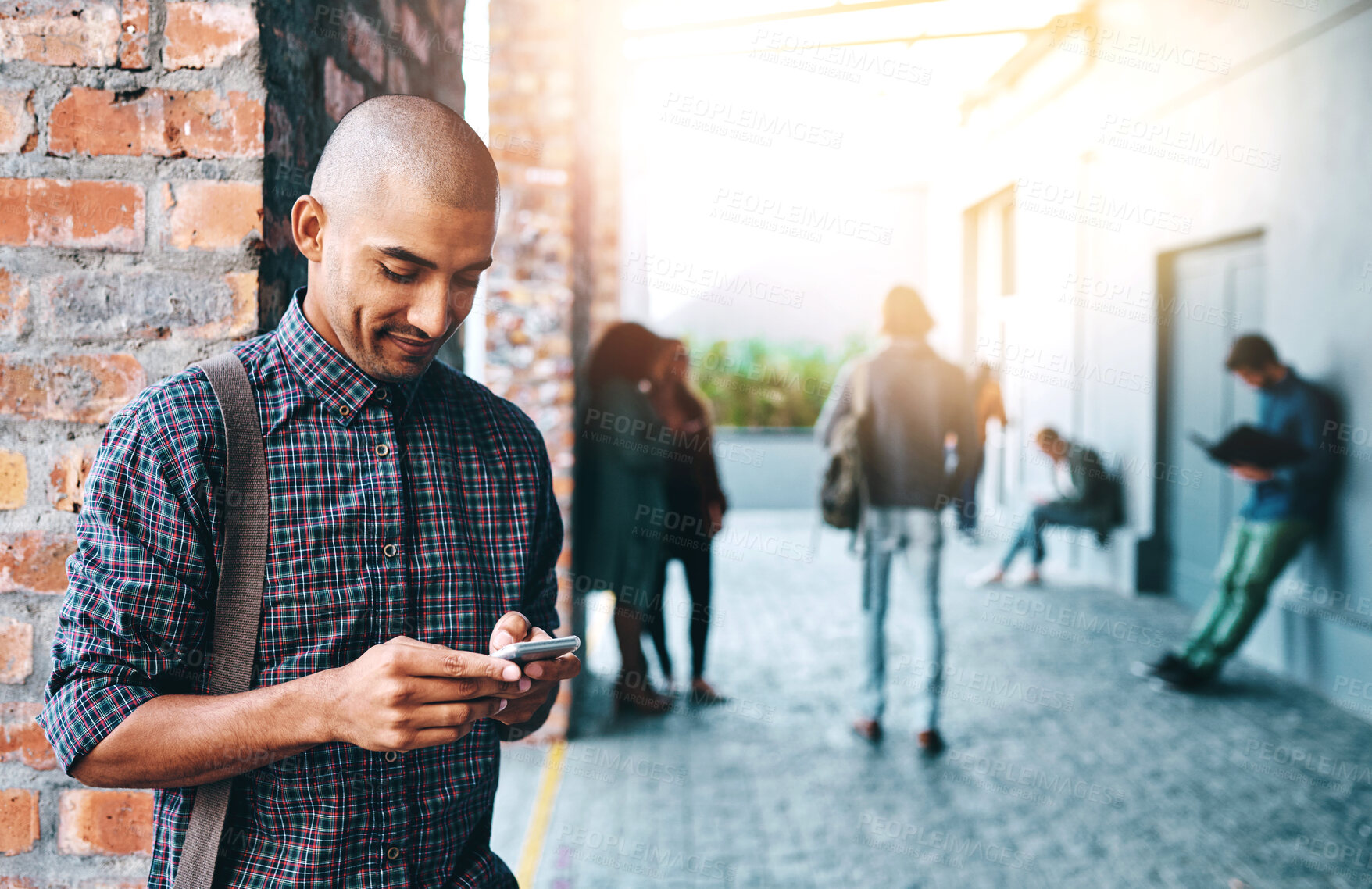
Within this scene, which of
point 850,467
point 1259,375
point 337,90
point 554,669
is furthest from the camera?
point 1259,375

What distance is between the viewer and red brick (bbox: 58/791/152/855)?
49.0 inches

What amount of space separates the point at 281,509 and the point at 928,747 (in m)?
3.61

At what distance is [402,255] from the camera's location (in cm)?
102

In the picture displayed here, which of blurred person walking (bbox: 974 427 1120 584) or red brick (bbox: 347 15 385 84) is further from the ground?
red brick (bbox: 347 15 385 84)

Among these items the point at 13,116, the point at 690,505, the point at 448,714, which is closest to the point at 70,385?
the point at 13,116

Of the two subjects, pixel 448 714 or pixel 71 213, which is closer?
pixel 448 714

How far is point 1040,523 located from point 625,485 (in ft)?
15.3

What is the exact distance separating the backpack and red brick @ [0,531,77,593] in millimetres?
3345

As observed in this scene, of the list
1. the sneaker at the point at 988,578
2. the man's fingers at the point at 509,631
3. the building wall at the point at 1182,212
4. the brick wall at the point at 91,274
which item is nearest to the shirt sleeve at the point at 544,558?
the man's fingers at the point at 509,631

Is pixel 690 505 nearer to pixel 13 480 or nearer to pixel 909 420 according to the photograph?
pixel 909 420

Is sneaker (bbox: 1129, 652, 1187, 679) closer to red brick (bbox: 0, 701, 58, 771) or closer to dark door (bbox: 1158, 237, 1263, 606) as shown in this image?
dark door (bbox: 1158, 237, 1263, 606)

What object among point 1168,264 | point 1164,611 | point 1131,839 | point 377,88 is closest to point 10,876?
point 377,88

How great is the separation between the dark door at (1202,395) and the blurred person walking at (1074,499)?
17.7 inches

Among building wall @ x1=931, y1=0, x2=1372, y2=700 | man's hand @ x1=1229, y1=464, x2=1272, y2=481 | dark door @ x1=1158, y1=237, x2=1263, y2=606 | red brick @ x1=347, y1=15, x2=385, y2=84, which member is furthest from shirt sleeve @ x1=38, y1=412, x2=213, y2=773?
dark door @ x1=1158, y1=237, x2=1263, y2=606
